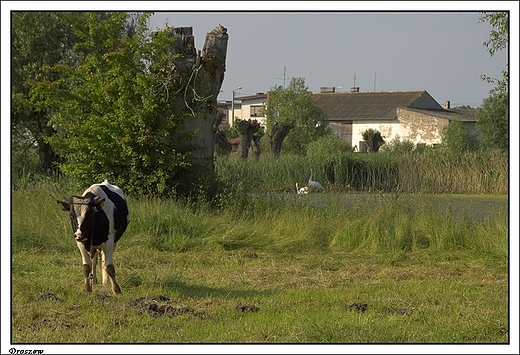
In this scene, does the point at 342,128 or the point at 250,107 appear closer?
the point at 342,128

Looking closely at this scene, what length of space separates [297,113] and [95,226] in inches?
1884

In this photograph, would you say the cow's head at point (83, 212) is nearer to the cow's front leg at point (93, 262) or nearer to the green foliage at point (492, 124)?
the cow's front leg at point (93, 262)

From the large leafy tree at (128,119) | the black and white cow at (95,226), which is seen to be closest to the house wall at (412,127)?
the large leafy tree at (128,119)

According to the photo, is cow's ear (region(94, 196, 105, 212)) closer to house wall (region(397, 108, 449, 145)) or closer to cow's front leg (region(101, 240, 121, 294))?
cow's front leg (region(101, 240, 121, 294))

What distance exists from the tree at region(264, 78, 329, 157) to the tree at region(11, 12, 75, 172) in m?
28.9

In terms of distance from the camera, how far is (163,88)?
1673cm

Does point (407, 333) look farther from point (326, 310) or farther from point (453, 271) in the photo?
point (453, 271)

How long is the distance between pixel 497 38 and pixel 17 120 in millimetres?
17670

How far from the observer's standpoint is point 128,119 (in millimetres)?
16125

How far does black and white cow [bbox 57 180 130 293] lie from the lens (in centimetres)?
934

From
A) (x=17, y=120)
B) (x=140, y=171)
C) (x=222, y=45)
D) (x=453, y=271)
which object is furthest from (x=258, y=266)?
(x=17, y=120)

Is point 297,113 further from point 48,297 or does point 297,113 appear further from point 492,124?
point 48,297

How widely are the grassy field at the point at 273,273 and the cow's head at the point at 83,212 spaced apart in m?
0.76

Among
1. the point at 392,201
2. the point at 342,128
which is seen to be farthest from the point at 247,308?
the point at 342,128
